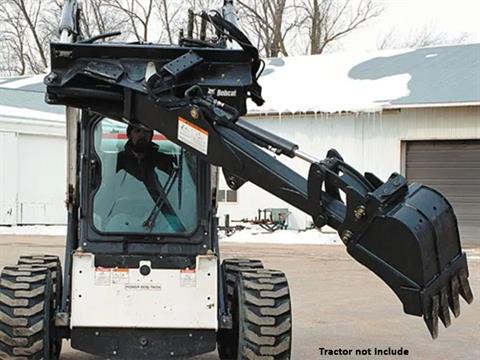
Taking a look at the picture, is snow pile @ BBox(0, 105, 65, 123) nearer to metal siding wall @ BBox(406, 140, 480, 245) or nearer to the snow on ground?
the snow on ground

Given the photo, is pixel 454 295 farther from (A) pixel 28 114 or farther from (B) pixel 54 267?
(A) pixel 28 114

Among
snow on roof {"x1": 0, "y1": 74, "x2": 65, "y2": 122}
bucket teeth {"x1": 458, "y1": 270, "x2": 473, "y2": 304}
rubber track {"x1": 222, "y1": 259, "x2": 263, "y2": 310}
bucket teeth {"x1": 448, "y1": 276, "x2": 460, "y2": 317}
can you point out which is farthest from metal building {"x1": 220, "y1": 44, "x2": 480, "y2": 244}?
bucket teeth {"x1": 448, "y1": 276, "x2": 460, "y2": 317}

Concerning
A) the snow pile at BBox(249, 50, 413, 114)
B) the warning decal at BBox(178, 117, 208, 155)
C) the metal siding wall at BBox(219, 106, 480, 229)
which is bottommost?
the warning decal at BBox(178, 117, 208, 155)

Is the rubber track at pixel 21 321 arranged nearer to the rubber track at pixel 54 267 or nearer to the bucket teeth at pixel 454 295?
the rubber track at pixel 54 267

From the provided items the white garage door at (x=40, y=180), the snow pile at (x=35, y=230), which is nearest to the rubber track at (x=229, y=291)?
the snow pile at (x=35, y=230)

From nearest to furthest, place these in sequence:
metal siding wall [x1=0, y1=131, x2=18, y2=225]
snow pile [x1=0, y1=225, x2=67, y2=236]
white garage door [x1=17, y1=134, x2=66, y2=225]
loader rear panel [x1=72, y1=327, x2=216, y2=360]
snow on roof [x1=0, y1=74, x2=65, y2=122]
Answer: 1. loader rear panel [x1=72, y1=327, x2=216, y2=360]
2. snow pile [x1=0, y1=225, x2=67, y2=236]
3. metal siding wall [x1=0, y1=131, x2=18, y2=225]
4. white garage door [x1=17, y1=134, x2=66, y2=225]
5. snow on roof [x1=0, y1=74, x2=65, y2=122]

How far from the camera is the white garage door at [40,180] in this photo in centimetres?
3106

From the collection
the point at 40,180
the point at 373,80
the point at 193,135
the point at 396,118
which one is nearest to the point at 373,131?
the point at 396,118

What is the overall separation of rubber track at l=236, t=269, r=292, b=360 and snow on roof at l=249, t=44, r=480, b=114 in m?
19.4

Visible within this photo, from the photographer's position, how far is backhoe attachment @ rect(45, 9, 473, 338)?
523 cm

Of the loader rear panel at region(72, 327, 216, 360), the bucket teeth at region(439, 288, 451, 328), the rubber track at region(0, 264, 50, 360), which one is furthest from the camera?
the loader rear panel at region(72, 327, 216, 360)

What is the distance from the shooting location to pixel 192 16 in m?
7.73

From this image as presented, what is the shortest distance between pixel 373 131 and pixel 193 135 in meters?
21.9

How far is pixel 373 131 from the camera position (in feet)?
89.1
